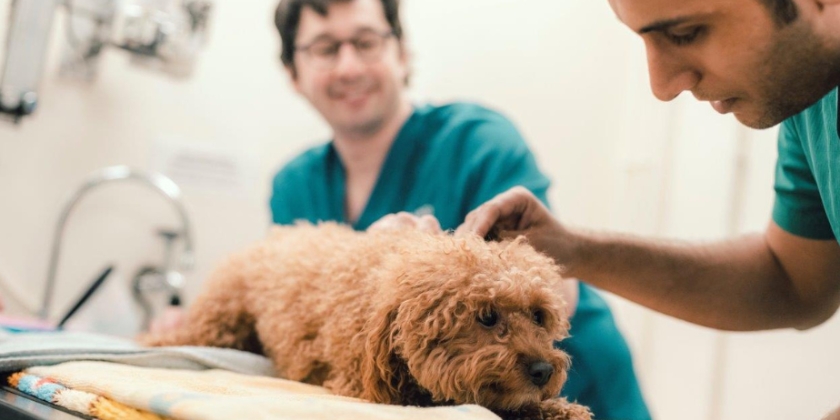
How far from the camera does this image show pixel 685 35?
831 mm

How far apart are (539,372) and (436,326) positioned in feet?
0.38

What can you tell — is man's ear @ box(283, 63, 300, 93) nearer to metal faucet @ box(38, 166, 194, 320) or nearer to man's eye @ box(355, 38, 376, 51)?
man's eye @ box(355, 38, 376, 51)

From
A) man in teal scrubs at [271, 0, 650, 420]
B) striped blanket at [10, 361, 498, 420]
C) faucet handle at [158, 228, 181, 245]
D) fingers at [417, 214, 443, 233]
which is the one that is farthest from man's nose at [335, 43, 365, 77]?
faucet handle at [158, 228, 181, 245]

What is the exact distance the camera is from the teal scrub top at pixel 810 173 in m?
0.91

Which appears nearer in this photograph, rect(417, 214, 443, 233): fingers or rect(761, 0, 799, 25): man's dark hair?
rect(761, 0, 799, 25): man's dark hair

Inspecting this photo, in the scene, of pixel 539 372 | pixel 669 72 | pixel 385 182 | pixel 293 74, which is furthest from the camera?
pixel 293 74

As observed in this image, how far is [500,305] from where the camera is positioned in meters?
0.80

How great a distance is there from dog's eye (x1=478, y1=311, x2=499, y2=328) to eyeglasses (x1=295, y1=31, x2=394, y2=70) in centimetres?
95

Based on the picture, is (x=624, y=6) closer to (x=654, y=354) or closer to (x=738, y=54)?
(x=738, y=54)

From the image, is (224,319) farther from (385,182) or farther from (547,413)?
(547,413)

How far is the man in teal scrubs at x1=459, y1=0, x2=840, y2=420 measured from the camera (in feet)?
2.64

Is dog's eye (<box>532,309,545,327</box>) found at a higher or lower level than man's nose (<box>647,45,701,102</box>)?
lower

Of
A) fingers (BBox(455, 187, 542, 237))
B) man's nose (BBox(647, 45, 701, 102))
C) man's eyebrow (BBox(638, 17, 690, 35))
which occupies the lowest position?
fingers (BBox(455, 187, 542, 237))

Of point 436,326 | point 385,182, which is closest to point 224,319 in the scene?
point 385,182
